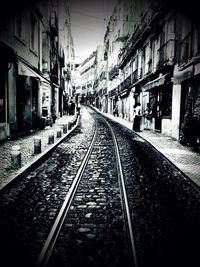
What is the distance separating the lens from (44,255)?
3.17 metres

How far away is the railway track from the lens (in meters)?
3.22

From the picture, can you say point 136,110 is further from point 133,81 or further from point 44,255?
point 44,255

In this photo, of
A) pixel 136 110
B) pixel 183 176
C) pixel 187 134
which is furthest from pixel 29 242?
pixel 136 110

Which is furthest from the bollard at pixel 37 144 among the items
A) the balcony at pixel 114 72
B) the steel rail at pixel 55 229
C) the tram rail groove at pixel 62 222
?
the balcony at pixel 114 72

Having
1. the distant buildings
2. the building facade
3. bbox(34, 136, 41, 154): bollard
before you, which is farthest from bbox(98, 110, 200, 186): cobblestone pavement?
the building facade

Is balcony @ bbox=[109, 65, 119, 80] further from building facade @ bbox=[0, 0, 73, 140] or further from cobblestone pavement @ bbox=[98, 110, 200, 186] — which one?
cobblestone pavement @ bbox=[98, 110, 200, 186]

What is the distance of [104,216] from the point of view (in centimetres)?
444

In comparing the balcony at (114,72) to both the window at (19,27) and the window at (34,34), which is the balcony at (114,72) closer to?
the window at (34,34)

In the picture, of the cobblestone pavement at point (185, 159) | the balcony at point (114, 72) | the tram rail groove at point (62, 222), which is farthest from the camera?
the balcony at point (114, 72)

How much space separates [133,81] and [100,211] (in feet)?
78.5

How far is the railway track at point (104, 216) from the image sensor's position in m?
3.22

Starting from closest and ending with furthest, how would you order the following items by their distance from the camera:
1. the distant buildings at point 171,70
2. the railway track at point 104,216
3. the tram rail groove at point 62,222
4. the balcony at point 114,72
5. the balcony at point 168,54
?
1. the tram rail groove at point 62,222
2. the railway track at point 104,216
3. the distant buildings at point 171,70
4. the balcony at point 168,54
5. the balcony at point 114,72

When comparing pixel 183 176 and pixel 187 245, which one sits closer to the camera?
pixel 187 245

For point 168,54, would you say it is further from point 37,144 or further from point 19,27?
point 37,144
